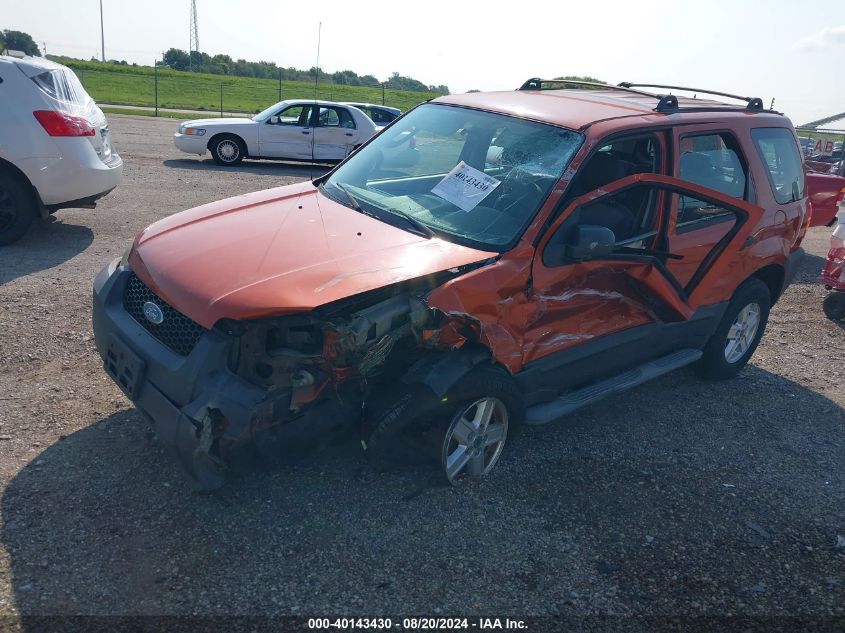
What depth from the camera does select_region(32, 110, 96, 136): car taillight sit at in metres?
Result: 7.10

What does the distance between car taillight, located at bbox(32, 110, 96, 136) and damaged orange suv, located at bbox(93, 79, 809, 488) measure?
3758 mm

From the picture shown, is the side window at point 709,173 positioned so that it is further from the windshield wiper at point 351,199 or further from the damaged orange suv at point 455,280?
the windshield wiper at point 351,199

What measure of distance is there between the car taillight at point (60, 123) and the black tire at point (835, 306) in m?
7.94

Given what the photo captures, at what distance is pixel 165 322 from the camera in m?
3.45

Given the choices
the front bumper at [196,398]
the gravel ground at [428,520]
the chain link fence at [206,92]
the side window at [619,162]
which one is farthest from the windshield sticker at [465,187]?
the chain link fence at [206,92]

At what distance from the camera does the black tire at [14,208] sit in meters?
7.16

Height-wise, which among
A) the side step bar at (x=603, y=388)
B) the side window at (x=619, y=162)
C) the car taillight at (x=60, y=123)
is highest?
the side window at (x=619, y=162)

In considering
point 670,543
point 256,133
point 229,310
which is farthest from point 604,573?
point 256,133

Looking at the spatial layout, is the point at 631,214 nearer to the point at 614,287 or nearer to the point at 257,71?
the point at 614,287

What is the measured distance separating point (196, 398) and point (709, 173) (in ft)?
12.0

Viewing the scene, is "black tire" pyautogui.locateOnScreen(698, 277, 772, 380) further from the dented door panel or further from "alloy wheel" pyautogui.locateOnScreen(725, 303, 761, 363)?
the dented door panel

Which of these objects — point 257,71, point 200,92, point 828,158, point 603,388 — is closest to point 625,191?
point 603,388

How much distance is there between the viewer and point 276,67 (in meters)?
73.2

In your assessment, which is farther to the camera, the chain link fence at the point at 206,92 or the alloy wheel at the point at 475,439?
the chain link fence at the point at 206,92
